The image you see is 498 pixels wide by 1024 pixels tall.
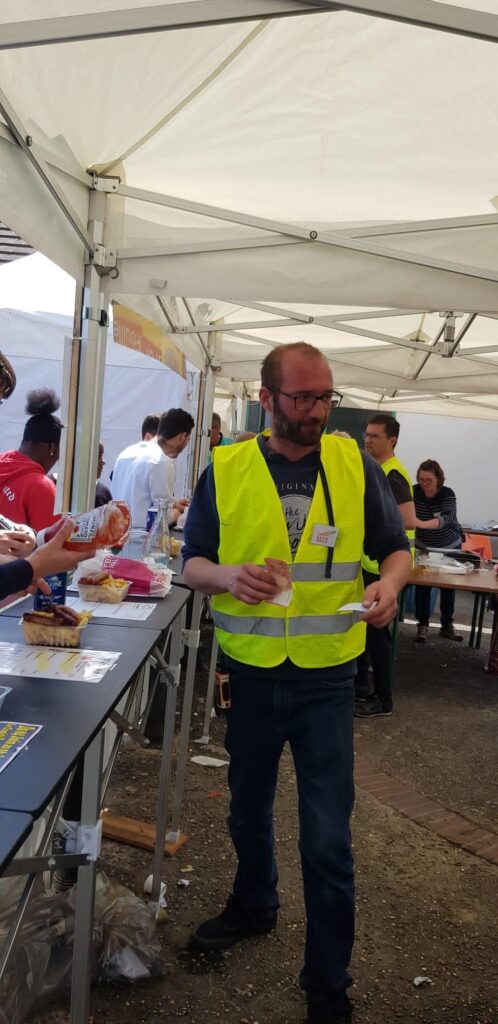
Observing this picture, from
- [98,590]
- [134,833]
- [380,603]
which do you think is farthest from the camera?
[134,833]

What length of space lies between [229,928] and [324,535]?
141cm

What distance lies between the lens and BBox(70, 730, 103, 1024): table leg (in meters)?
1.61

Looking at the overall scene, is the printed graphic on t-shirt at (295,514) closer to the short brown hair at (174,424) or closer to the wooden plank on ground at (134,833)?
the wooden plank on ground at (134,833)

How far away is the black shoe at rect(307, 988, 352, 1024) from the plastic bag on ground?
537 millimetres

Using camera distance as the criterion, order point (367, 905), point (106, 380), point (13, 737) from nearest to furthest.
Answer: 1. point (13, 737)
2. point (367, 905)
3. point (106, 380)

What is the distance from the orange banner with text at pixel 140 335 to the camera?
4.23 metres

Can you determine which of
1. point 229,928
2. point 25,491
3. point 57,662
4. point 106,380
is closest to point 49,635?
point 57,662

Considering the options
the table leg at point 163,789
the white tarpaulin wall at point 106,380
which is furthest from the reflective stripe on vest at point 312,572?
the white tarpaulin wall at point 106,380

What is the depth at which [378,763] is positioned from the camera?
440cm

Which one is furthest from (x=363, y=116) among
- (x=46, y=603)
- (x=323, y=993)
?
(x=323, y=993)

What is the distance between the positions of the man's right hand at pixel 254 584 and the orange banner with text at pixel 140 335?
98.6 inches

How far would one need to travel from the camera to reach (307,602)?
217 cm

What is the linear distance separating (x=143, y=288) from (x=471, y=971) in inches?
126

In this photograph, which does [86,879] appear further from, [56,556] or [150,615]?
[150,615]
